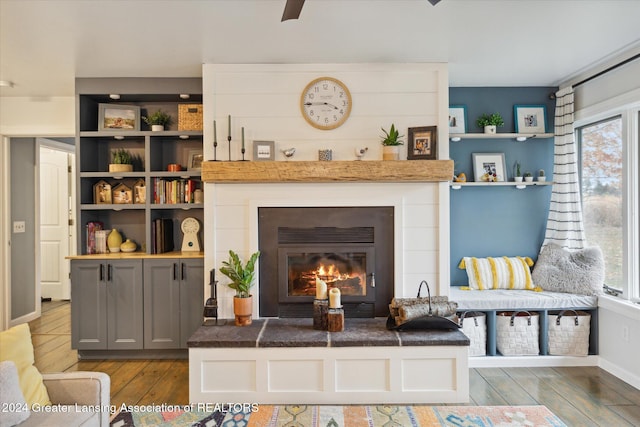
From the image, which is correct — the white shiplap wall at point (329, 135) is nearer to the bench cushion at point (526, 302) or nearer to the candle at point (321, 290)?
the bench cushion at point (526, 302)

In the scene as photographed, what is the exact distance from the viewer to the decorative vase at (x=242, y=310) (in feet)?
10.6

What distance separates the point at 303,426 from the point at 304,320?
914mm

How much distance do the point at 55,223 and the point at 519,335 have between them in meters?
6.14

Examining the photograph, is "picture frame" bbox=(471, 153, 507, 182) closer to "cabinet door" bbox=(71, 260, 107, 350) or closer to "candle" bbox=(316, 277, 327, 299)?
"candle" bbox=(316, 277, 327, 299)

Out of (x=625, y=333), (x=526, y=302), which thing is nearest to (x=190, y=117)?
(x=526, y=302)

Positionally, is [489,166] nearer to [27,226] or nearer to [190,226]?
[190,226]

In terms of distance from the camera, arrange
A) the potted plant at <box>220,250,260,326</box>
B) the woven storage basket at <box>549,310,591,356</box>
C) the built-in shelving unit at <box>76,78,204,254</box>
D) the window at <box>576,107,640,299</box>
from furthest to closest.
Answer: the built-in shelving unit at <box>76,78,204,254</box>
the woven storage basket at <box>549,310,591,356</box>
the window at <box>576,107,640,299</box>
the potted plant at <box>220,250,260,326</box>

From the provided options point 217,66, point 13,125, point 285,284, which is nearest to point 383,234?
point 285,284

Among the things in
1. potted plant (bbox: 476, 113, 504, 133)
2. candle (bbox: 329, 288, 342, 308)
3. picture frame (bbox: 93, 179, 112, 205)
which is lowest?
candle (bbox: 329, 288, 342, 308)

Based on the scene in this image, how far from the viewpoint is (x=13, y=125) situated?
14.8ft

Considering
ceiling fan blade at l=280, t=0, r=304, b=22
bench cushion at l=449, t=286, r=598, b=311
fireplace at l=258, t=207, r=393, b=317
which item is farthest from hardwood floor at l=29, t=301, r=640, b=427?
ceiling fan blade at l=280, t=0, r=304, b=22

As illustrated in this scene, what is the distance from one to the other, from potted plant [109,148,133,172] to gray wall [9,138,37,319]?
1682 mm

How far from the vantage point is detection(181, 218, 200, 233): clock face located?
13.1ft

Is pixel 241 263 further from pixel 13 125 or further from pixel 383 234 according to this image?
pixel 13 125
